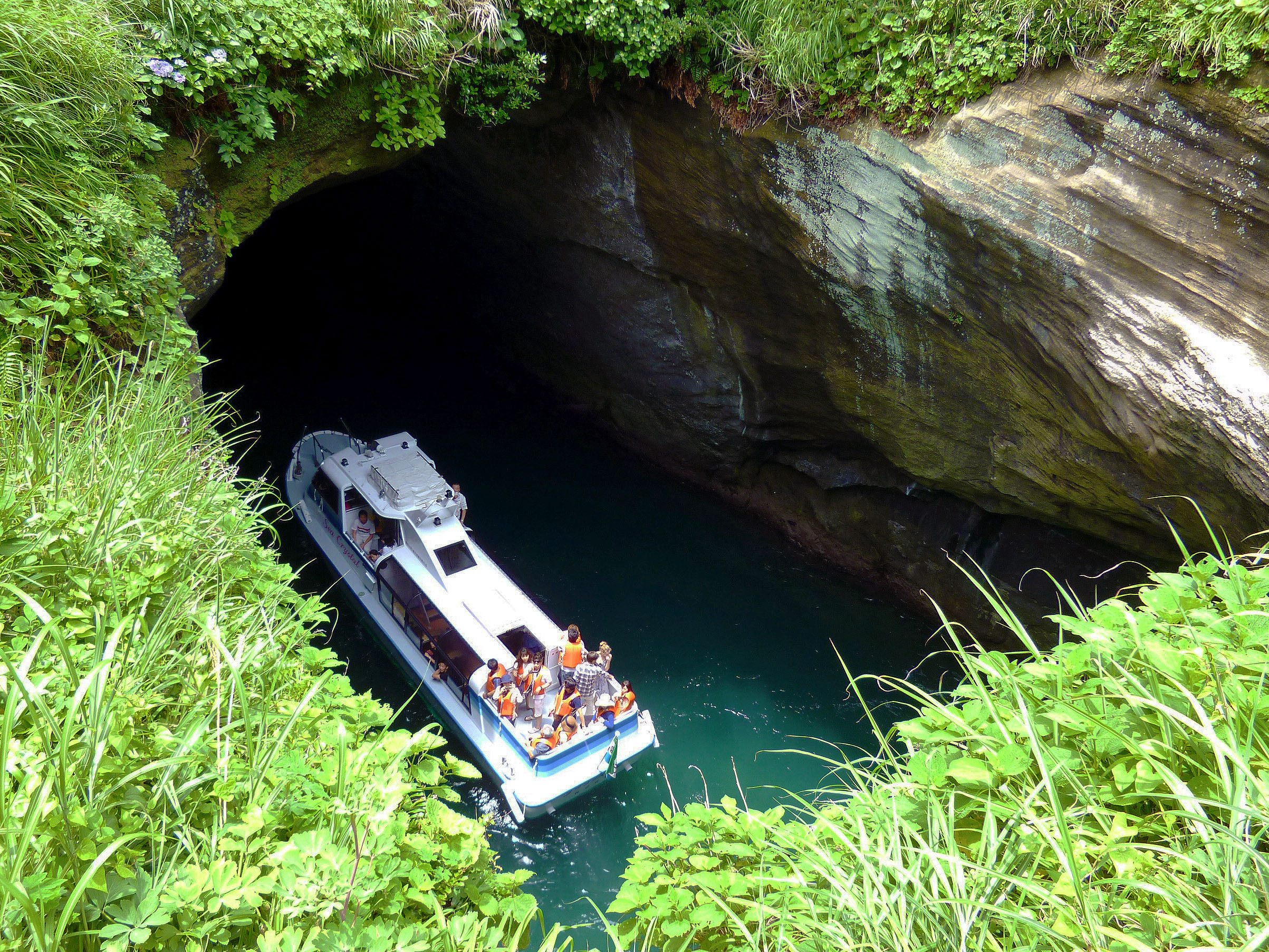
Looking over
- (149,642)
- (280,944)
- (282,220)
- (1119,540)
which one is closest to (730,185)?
(1119,540)

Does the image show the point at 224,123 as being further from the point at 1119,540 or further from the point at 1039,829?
the point at 1119,540

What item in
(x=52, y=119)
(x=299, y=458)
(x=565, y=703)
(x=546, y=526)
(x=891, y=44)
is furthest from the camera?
(x=546, y=526)

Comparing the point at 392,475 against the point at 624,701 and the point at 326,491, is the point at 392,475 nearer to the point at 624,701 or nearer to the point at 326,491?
the point at 326,491

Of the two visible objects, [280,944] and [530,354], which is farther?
[530,354]

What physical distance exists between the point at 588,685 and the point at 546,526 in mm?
3686

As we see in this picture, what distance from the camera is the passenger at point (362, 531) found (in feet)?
29.9

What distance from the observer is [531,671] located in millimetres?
7531

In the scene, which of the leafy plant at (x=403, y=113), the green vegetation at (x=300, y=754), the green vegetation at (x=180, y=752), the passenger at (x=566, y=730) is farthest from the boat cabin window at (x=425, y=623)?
the leafy plant at (x=403, y=113)

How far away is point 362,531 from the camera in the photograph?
927cm

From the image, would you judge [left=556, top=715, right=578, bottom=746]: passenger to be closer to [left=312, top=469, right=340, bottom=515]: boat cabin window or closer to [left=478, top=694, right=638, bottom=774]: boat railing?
[left=478, top=694, right=638, bottom=774]: boat railing

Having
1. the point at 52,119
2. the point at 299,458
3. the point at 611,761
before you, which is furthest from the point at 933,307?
the point at 299,458

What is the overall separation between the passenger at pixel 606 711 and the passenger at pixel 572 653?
0.42 metres

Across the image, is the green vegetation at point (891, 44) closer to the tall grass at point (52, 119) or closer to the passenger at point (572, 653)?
the tall grass at point (52, 119)

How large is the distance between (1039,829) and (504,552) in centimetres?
869
